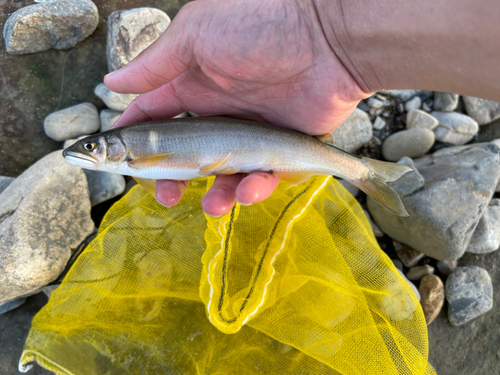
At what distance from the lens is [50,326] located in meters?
2.24

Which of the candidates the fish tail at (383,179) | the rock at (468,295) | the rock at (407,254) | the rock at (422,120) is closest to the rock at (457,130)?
the rock at (422,120)

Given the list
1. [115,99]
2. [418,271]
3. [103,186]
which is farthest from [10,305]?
[418,271]

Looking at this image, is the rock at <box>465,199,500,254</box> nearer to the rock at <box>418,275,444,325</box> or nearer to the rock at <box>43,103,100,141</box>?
the rock at <box>418,275,444,325</box>

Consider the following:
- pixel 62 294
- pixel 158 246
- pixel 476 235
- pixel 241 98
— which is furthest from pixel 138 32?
pixel 476 235

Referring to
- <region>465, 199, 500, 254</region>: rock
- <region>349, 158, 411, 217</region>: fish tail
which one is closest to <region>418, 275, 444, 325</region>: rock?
<region>465, 199, 500, 254</region>: rock

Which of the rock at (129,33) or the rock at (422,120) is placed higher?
the rock at (129,33)

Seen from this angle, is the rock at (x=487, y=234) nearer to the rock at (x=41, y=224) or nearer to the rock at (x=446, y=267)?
the rock at (x=446, y=267)

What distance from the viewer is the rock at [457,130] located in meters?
3.92

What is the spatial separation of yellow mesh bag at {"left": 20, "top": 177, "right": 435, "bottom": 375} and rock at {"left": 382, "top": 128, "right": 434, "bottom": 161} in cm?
140

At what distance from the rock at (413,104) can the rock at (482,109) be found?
0.54 metres

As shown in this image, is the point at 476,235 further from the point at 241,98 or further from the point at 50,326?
the point at 50,326

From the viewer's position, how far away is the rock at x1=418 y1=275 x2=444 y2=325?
3340 mm

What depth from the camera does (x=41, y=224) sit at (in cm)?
295

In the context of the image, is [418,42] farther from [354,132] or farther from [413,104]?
[413,104]
